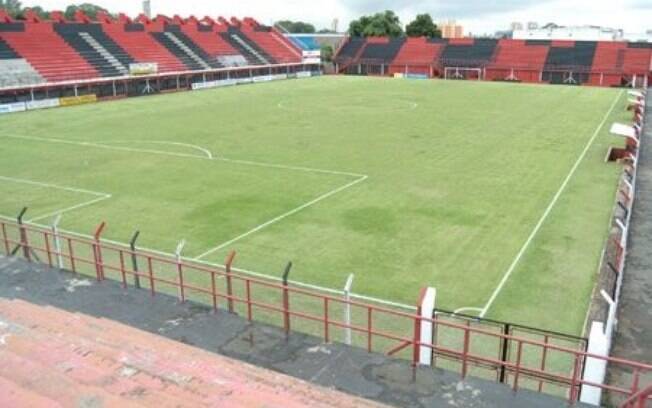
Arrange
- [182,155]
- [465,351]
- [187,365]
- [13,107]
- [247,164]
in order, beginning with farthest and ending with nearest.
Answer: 1. [13,107]
2. [182,155]
3. [247,164]
4. [465,351]
5. [187,365]

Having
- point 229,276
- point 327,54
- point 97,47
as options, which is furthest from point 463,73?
point 229,276

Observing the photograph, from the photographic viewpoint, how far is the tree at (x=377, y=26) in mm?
98188

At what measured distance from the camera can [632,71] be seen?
68.6 m

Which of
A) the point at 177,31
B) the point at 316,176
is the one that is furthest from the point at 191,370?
the point at 177,31

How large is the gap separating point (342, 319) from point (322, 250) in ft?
13.2

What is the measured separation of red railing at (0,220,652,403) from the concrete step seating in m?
1.81

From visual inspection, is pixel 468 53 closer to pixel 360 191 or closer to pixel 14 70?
pixel 14 70

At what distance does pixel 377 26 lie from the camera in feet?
323

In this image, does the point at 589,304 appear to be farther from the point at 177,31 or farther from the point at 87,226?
the point at 177,31

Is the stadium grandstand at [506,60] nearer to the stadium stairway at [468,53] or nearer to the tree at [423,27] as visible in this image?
the stadium stairway at [468,53]

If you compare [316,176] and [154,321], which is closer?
[154,321]

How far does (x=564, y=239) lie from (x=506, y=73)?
60809mm

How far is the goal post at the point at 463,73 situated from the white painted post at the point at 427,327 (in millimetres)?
69819

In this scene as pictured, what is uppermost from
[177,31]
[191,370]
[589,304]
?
[177,31]
